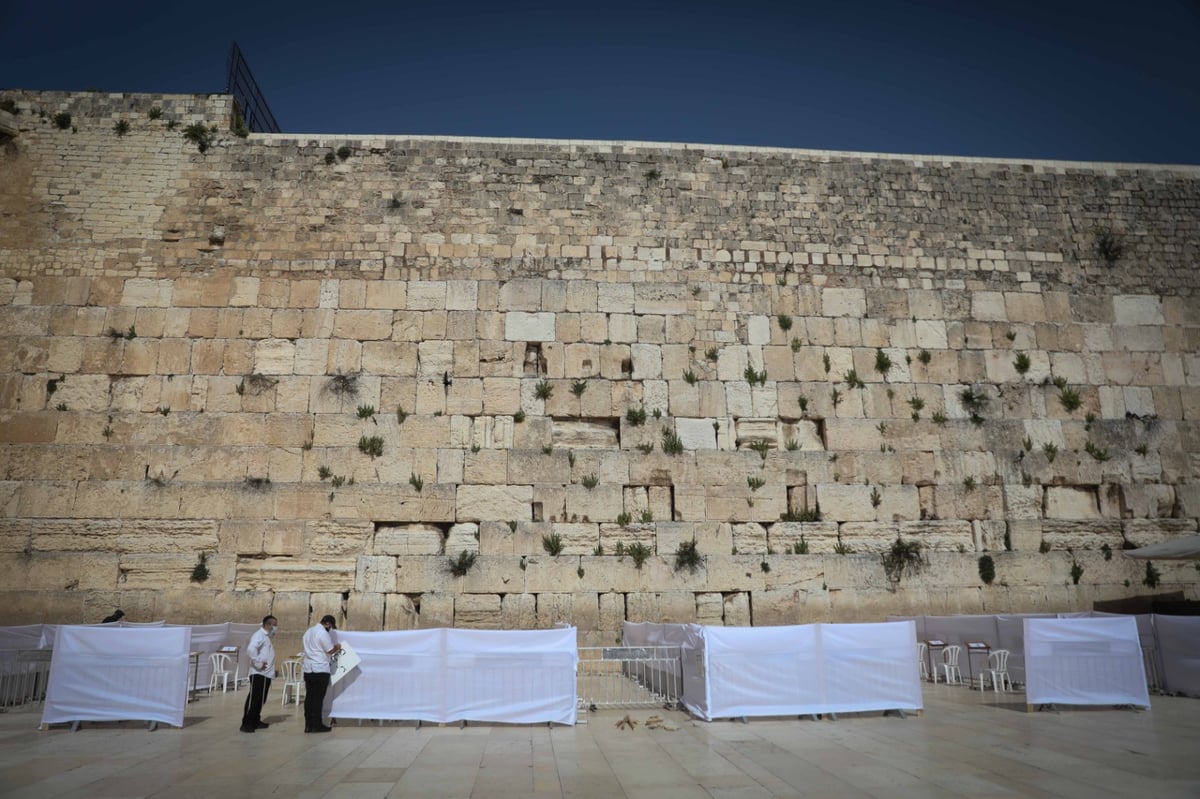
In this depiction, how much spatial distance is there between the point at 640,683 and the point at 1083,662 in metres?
4.74

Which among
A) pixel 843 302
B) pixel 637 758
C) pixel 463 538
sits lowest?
pixel 637 758

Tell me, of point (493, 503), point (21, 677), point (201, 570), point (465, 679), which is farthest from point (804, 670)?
point (201, 570)

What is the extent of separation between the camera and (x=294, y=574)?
37.3 ft

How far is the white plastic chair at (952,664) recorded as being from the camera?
10188mm

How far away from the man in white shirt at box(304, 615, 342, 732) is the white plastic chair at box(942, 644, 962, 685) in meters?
7.51

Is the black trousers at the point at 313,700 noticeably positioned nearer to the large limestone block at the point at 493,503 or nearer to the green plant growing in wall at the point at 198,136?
the large limestone block at the point at 493,503

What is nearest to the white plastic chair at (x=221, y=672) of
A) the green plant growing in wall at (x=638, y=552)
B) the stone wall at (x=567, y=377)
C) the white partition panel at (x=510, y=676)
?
the stone wall at (x=567, y=377)

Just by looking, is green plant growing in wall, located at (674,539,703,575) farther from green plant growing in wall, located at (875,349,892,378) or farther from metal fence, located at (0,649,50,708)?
metal fence, located at (0,649,50,708)

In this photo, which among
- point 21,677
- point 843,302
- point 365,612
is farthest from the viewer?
point 843,302

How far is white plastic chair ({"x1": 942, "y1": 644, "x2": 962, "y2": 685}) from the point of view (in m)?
10.2

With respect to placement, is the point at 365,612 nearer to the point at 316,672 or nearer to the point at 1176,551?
the point at 316,672

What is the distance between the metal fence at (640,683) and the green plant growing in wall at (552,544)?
1.92 meters

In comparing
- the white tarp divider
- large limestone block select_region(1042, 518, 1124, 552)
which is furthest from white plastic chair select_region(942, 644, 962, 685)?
large limestone block select_region(1042, 518, 1124, 552)

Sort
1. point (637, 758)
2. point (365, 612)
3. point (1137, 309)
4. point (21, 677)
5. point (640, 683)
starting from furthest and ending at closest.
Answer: point (1137, 309) → point (365, 612) → point (640, 683) → point (21, 677) → point (637, 758)
